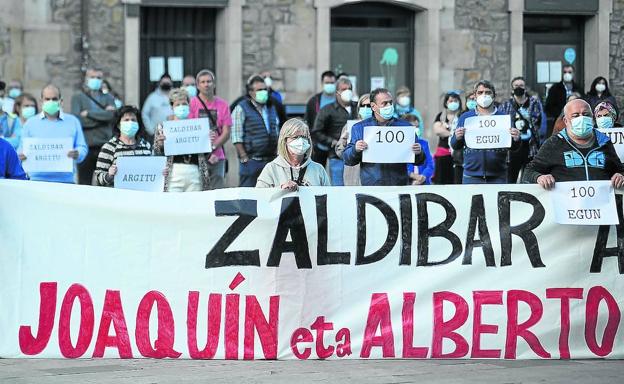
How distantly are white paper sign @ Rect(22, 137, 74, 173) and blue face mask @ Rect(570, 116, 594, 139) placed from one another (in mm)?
5827

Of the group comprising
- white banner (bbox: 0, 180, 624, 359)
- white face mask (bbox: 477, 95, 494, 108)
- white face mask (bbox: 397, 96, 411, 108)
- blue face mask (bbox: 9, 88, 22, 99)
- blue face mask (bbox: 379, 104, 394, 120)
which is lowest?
white banner (bbox: 0, 180, 624, 359)

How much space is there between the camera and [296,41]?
82.4 feet

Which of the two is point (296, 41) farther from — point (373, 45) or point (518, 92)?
point (518, 92)

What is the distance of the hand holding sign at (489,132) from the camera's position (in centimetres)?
1475

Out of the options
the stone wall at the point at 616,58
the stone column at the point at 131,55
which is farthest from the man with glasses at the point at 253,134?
the stone wall at the point at 616,58

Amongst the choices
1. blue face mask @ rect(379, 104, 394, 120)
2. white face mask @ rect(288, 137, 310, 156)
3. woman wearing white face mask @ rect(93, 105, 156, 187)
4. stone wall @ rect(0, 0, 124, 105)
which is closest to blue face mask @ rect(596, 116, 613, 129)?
blue face mask @ rect(379, 104, 394, 120)

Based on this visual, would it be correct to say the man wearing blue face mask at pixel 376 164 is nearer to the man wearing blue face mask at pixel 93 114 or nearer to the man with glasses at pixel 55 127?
the man with glasses at pixel 55 127

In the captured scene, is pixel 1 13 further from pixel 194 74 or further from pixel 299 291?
pixel 299 291

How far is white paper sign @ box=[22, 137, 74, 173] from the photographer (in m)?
15.7

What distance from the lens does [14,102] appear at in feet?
70.1

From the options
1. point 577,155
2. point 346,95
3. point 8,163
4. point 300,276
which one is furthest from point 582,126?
point 346,95

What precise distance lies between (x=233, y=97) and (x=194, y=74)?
86cm

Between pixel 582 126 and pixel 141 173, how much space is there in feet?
15.0

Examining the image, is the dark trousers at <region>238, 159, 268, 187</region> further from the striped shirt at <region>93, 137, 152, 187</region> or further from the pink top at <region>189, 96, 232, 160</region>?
the striped shirt at <region>93, 137, 152, 187</region>
